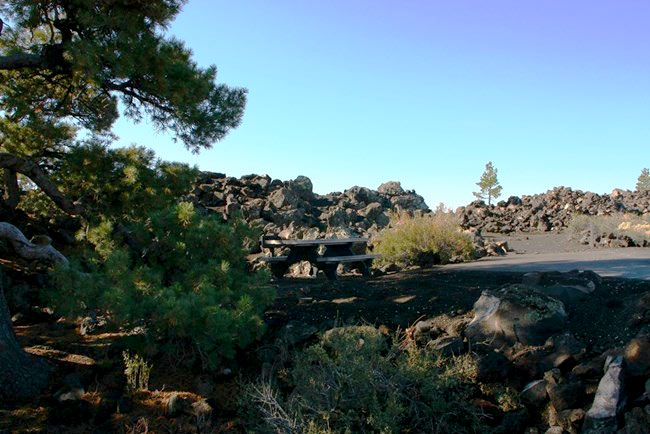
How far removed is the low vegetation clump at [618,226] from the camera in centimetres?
1673

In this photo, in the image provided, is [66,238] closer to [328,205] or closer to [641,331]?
[641,331]

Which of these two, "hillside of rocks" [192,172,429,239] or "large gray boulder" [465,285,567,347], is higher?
"hillside of rocks" [192,172,429,239]

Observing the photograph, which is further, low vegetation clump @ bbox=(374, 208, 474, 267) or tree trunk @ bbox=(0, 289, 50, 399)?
low vegetation clump @ bbox=(374, 208, 474, 267)

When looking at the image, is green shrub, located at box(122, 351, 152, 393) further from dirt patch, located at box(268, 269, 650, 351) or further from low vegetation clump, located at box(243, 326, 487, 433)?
dirt patch, located at box(268, 269, 650, 351)

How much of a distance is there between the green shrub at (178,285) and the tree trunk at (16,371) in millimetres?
550

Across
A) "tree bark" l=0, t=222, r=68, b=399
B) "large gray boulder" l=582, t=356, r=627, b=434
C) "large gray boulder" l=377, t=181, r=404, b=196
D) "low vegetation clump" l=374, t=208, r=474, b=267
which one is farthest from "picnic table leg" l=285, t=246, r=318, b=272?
"large gray boulder" l=377, t=181, r=404, b=196

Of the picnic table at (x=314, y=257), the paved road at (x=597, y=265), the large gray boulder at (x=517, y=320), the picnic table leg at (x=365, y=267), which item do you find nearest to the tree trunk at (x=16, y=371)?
the large gray boulder at (x=517, y=320)

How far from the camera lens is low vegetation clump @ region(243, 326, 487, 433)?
15.4 ft

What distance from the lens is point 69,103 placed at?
952cm

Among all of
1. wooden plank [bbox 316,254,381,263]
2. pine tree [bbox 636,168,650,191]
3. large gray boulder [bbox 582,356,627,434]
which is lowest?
large gray boulder [bbox 582,356,627,434]

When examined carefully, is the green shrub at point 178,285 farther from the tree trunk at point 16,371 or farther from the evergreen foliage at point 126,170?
the tree trunk at point 16,371

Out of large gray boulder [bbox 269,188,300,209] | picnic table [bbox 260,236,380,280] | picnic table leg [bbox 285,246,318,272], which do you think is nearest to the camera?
picnic table [bbox 260,236,380,280]

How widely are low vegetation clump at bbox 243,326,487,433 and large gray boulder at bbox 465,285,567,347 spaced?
877mm

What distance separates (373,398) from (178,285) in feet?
7.47
